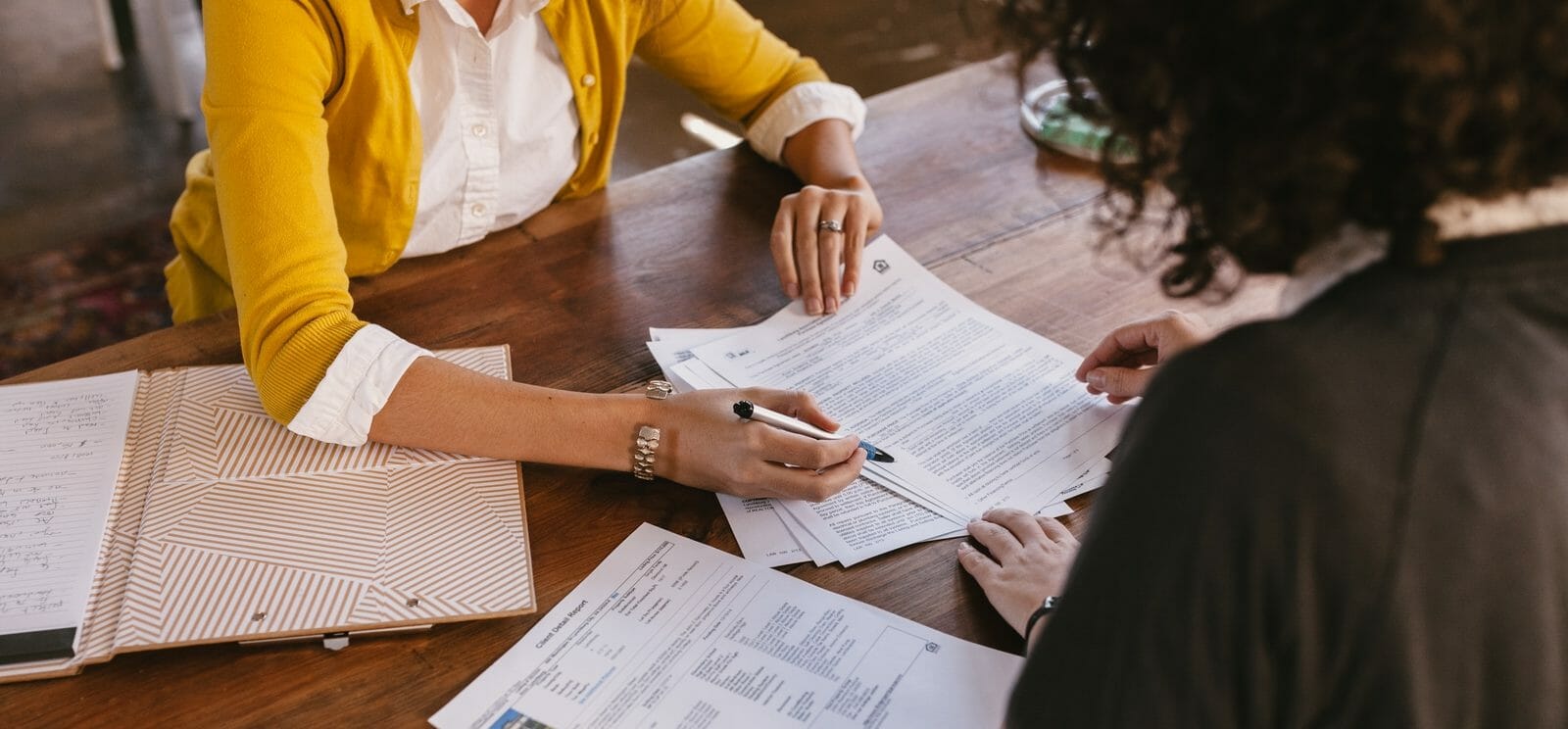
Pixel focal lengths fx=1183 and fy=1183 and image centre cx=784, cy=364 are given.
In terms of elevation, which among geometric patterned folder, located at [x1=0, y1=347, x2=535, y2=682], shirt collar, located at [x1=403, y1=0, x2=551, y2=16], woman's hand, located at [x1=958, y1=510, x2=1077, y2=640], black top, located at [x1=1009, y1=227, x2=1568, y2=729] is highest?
black top, located at [x1=1009, y1=227, x2=1568, y2=729]

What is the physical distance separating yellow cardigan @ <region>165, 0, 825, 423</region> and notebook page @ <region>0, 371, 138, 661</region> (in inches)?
5.7

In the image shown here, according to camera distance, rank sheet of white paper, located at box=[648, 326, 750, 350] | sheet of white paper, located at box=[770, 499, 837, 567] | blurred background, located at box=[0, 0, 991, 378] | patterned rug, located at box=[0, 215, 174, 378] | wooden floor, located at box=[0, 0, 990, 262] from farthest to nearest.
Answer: wooden floor, located at box=[0, 0, 990, 262] < blurred background, located at box=[0, 0, 991, 378] < patterned rug, located at box=[0, 215, 174, 378] < sheet of white paper, located at box=[648, 326, 750, 350] < sheet of white paper, located at box=[770, 499, 837, 567]

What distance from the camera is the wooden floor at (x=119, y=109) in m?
3.04

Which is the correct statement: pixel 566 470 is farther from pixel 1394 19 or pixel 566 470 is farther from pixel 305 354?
pixel 1394 19

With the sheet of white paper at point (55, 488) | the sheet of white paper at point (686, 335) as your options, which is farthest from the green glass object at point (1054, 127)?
the sheet of white paper at point (55, 488)

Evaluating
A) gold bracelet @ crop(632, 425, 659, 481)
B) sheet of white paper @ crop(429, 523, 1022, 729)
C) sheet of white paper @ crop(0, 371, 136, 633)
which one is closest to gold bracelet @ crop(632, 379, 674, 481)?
gold bracelet @ crop(632, 425, 659, 481)

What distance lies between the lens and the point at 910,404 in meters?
1.17

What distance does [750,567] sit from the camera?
0.98 metres

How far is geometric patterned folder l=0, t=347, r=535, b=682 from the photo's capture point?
0.90 m

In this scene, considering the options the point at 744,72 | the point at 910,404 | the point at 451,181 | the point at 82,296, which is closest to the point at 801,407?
the point at 910,404

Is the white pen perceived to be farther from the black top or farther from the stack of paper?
the black top

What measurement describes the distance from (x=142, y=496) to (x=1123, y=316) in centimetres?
99

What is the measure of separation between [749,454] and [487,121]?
0.59 m

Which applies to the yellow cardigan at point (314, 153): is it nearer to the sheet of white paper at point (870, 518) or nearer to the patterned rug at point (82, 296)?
the sheet of white paper at point (870, 518)
